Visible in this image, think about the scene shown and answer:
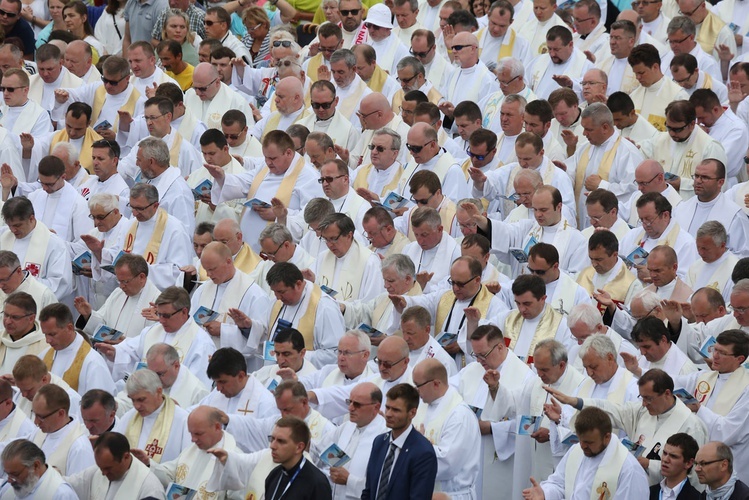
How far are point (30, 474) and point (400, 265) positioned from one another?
3.28 m

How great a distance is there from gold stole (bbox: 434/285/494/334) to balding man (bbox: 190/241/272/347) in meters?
1.28

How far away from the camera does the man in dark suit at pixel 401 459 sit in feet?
33.2

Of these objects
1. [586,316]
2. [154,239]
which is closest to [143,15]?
[154,239]

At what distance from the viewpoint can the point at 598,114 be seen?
1431cm

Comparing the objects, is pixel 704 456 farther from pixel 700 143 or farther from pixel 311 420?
pixel 700 143

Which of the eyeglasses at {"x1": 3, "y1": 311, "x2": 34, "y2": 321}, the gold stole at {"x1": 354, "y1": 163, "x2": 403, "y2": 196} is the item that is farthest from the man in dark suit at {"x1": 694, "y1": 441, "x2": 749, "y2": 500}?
the eyeglasses at {"x1": 3, "y1": 311, "x2": 34, "y2": 321}

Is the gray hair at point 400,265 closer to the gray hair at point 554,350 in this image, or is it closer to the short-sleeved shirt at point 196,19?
the gray hair at point 554,350

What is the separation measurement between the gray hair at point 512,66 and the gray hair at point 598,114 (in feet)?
3.90

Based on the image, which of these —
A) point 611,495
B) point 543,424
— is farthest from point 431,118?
point 611,495

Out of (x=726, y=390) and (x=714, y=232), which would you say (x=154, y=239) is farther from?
(x=726, y=390)

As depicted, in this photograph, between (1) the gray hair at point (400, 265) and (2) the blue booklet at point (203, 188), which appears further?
(2) the blue booklet at point (203, 188)

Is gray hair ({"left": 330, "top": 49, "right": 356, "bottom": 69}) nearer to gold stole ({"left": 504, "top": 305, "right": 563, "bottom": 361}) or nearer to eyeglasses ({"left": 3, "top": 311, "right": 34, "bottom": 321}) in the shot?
gold stole ({"left": 504, "top": 305, "right": 563, "bottom": 361})

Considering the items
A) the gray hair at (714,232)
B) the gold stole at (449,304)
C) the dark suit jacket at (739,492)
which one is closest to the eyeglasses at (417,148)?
the gold stole at (449,304)

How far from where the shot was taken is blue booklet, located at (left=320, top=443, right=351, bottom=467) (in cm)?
1028
